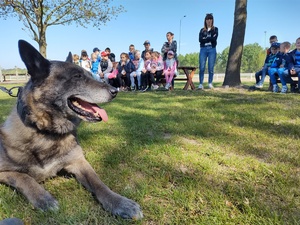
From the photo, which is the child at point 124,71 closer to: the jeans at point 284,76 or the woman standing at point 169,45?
the woman standing at point 169,45

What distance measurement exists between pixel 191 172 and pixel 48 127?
1424 mm

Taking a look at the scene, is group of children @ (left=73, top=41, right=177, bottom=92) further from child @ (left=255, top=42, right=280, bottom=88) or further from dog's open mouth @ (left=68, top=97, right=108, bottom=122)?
dog's open mouth @ (left=68, top=97, right=108, bottom=122)

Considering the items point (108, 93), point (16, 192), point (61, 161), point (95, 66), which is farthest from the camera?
point (95, 66)

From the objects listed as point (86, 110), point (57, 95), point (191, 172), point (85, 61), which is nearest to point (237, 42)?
point (85, 61)

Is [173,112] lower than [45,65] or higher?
lower

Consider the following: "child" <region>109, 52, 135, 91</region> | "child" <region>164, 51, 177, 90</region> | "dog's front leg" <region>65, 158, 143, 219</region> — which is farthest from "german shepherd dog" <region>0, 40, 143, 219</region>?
"child" <region>109, 52, 135, 91</region>

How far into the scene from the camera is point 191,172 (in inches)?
97.1

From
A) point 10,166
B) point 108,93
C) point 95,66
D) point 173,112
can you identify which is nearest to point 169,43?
point 95,66

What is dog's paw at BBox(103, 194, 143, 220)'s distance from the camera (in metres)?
1.78

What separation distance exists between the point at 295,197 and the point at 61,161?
1.97 metres

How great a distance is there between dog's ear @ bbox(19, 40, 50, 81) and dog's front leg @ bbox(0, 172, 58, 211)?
891 mm

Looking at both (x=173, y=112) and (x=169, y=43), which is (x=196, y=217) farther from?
(x=169, y=43)

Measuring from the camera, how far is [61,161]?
234 centimetres

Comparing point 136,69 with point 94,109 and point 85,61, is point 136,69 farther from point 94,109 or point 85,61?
point 94,109
